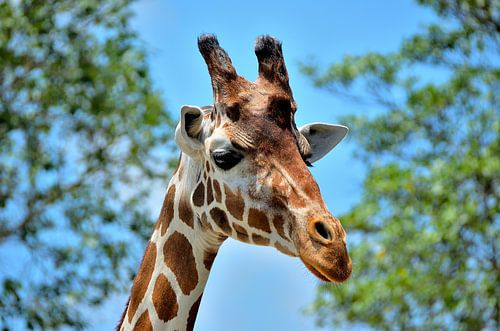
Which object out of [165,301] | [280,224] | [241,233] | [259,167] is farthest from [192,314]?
[259,167]

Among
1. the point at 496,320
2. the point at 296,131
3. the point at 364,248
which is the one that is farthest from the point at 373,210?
the point at 296,131

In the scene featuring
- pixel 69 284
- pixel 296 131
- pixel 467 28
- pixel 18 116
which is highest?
pixel 467 28

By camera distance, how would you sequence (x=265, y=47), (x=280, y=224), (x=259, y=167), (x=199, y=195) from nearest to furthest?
(x=280, y=224) → (x=259, y=167) → (x=199, y=195) → (x=265, y=47)

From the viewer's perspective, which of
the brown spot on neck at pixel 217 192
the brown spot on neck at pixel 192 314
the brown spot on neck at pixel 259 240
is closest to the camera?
the brown spot on neck at pixel 259 240

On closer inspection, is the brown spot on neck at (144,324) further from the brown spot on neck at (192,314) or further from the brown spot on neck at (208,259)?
the brown spot on neck at (208,259)

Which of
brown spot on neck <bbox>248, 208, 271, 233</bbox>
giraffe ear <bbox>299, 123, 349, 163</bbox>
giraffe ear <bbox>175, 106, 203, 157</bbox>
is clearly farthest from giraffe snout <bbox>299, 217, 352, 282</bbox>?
giraffe ear <bbox>299, 123, 349, 163</bbox>

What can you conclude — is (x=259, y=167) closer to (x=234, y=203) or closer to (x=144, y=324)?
(x=234, y=203)

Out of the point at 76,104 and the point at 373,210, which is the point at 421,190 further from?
the point at 76,104

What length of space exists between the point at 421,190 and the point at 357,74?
2952 mm

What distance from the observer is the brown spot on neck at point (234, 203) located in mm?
4992

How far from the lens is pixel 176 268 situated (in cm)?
529

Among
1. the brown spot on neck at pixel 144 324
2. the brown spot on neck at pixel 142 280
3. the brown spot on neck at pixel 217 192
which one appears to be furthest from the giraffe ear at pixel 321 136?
the brown spot on neck at pixel 144 324

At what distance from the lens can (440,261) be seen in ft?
48.5

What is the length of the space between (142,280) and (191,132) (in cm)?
85
